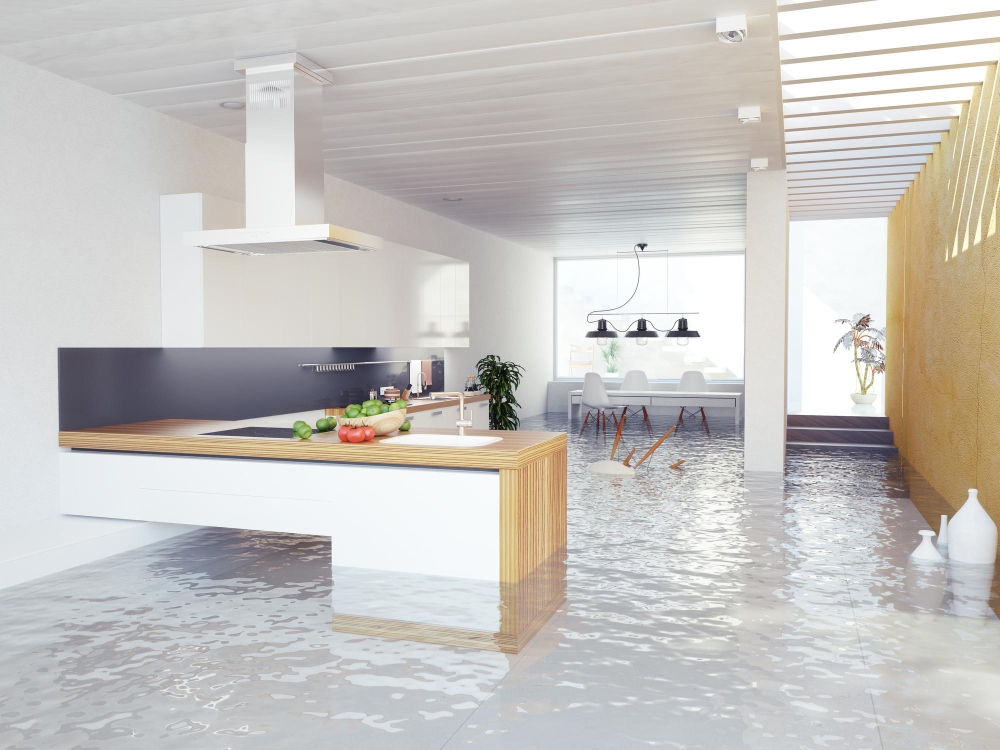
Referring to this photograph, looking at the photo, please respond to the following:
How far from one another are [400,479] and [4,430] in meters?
2.17

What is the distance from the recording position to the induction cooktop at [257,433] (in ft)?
14.9

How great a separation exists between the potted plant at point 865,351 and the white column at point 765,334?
5.67 meters

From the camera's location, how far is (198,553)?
4.62 m

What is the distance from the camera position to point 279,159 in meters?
4.41

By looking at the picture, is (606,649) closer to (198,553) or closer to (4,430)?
(198,553)

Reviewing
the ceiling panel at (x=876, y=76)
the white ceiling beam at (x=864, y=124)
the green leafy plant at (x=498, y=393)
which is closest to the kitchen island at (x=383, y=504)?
the ceiling panel at (x=876, y=76)

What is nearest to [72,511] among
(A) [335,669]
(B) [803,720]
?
(A) [335,669]

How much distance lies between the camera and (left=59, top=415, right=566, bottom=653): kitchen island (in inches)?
147

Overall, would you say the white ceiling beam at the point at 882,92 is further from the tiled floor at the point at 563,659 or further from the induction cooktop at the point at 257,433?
the induction cooktop at the point at 257,433

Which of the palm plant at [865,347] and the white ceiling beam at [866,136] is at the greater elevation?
the white ceiling beam at [866,136]

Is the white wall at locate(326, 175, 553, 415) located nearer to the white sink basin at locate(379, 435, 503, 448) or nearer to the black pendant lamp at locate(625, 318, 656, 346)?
the black pendant lamp at locate(625, 318, 656, 346)

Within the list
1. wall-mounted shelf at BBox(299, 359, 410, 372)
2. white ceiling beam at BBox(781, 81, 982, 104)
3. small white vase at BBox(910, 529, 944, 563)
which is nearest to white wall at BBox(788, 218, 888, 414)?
white ceiling beam at BBox(781, 81, 982, 104)

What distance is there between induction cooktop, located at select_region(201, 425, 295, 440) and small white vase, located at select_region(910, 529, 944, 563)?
352cm

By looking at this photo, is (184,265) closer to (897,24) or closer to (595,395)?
(897,24)
